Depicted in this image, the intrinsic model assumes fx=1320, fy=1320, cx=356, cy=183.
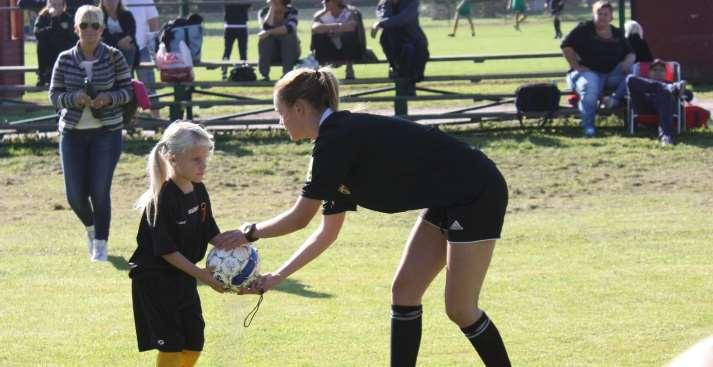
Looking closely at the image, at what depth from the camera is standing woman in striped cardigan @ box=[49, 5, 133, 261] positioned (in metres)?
10.3

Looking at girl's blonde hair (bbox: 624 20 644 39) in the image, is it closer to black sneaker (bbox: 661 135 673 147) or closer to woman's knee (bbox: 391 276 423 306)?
black sneaker (bbox: 661 135 673 147)

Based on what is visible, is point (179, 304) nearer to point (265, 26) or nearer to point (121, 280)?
point (121, 280)

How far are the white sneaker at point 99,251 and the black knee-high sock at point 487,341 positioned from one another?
5.30 m

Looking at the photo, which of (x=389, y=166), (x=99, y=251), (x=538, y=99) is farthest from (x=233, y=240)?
(x=538, y=99)

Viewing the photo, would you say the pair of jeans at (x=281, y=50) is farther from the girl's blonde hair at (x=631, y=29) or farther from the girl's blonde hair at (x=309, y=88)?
the girl's blonde hair at (x=309, y=88)

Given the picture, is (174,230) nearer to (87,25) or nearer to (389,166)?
(389,166)

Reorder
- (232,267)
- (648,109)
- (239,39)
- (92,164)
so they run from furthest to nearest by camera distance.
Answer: (239,39)
(648,109)
(92,164)
(232,267)

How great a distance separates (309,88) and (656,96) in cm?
1126

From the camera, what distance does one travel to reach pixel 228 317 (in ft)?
28.3

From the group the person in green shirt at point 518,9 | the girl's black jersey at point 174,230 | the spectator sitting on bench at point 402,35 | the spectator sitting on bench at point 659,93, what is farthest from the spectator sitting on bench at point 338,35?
the person in green shirt at point 518,9

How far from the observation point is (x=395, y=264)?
10.5 metres

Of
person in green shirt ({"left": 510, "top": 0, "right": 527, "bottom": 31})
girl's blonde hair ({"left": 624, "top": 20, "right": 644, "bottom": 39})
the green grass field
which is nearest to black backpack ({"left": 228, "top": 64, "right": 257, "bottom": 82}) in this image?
the green grass field

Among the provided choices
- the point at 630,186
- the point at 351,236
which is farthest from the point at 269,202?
the point at 630,186

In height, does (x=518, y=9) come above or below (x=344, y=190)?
above
